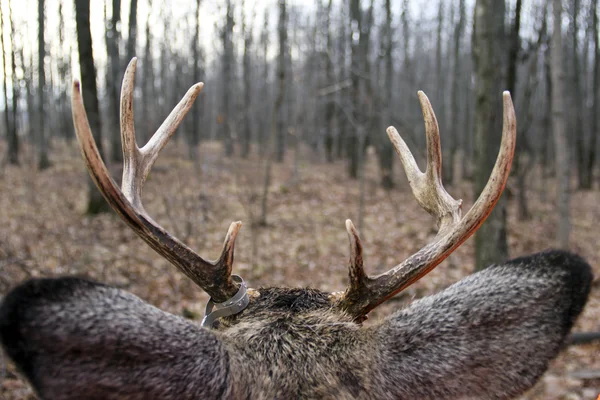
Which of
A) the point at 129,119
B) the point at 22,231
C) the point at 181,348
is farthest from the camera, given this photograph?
the point at 22,231

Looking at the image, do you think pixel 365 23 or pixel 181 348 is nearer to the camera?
pixel 181 348

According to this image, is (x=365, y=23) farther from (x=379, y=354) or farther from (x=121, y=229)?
(x=379, y=354)

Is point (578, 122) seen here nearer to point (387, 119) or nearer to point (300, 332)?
point (387, 119)

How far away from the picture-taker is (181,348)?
1.61 m

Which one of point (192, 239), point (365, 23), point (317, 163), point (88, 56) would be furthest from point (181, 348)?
point (317, 163)

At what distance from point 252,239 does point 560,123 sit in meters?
6.87

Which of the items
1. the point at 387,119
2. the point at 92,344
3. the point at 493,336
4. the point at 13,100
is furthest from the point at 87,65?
the point at 13,100

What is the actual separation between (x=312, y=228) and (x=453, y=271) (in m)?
4.73

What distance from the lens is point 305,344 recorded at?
1981 mm

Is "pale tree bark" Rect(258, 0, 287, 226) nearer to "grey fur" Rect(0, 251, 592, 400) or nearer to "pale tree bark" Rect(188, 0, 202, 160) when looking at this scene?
"pale tree bark" Rect(188, 0, 202, 160)

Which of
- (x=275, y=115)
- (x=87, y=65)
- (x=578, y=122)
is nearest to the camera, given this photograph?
(x=87, y=65)

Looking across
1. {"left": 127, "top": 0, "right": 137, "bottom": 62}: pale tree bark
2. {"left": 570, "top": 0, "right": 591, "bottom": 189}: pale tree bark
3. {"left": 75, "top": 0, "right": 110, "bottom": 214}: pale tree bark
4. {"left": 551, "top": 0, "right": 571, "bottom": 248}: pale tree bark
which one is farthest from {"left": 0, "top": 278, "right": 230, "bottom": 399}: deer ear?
{"left": 570, "top": 0, "right": 591, "bottom": 189}: pale tree bark

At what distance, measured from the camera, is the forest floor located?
23.7ft

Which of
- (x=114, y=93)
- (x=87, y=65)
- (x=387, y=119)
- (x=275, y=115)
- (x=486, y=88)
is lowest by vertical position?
(x=387, y=119)
